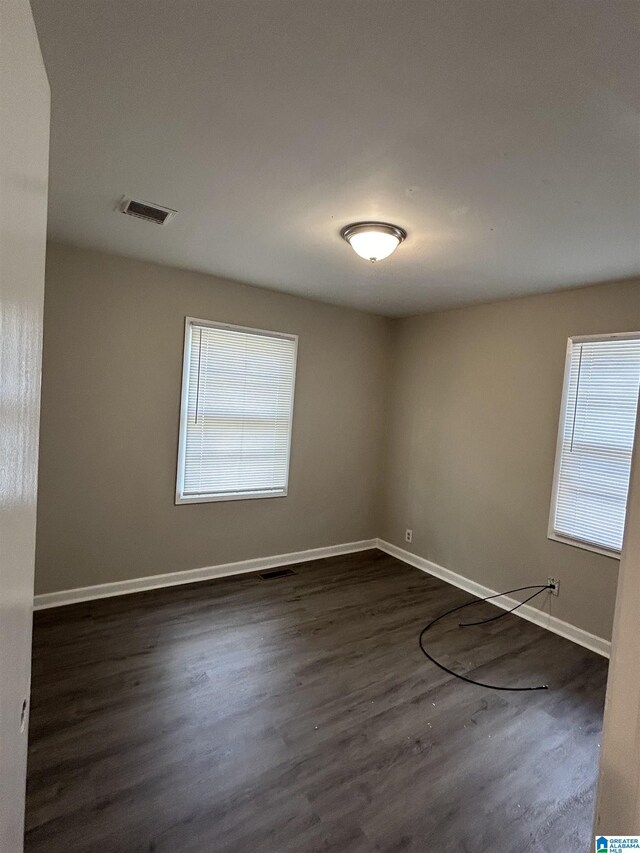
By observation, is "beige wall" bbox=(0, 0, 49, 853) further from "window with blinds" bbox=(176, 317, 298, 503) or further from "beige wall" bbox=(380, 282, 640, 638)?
"beige wall" bbox=(380, 282, 640, 638)

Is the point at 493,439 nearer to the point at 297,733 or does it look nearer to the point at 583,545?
Result: the point at 583,545

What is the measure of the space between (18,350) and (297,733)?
2.12 metres

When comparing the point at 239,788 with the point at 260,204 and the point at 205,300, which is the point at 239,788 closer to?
the point at 260,204

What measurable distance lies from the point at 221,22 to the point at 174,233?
5.34 feet

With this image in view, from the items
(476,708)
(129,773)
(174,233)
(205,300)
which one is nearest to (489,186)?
(174,233)

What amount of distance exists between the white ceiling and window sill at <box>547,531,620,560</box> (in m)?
1.89

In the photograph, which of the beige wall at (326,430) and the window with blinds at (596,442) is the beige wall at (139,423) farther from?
the window with blinds at (596,442)

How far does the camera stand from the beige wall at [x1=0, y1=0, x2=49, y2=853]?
632mm

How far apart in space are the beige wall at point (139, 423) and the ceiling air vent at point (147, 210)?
36.4 inches

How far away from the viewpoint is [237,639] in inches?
111

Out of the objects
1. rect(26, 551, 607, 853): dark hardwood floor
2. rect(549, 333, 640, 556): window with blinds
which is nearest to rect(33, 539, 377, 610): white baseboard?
rect(26, 551, 607, 853): dark hardwood floor

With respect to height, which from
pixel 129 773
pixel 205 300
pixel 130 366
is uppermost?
pixel 205 300

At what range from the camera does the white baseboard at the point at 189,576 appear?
122 inches

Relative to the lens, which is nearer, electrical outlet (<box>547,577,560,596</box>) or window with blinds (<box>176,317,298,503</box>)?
electrical outlet (<box>547,577,560,596</box>)
